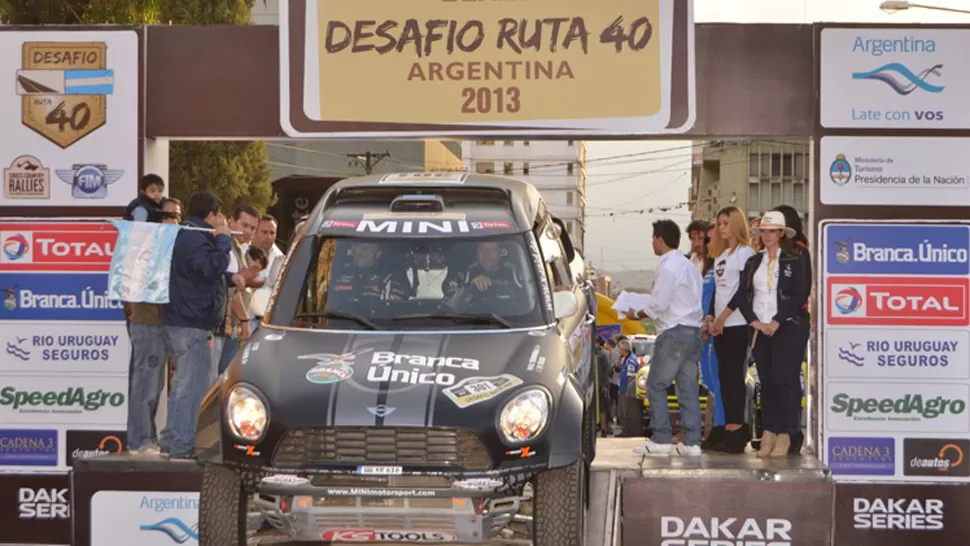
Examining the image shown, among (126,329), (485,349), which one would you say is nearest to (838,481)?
(485,349)

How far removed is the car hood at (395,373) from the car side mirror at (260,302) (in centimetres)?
37

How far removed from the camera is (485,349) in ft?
25.7

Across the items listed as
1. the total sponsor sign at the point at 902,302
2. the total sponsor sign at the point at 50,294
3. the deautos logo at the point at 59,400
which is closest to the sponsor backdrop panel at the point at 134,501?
the deautos logo at the point at 59,400

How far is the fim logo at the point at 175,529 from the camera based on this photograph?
10.1 meters

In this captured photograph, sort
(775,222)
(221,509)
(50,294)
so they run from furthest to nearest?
1. (50,294)
2. (775,222)
3. (221,509)

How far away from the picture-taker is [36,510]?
37.0ft

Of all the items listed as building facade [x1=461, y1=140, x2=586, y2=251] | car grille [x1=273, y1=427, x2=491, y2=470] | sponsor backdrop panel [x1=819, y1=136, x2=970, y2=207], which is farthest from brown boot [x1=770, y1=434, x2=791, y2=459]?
building facade [x1=461, y1=140, x2=586, y2=251]

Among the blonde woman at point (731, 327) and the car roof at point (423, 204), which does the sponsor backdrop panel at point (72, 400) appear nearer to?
the car roof at point (423, 204)

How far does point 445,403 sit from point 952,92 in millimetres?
5655

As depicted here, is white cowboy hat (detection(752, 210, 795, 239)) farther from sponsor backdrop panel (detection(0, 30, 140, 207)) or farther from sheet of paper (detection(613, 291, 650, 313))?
sponsor backdrop panel (detection(0, 30, 140, 207))

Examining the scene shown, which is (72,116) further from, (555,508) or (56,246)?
(555,508)

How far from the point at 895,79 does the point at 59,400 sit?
22.9ft

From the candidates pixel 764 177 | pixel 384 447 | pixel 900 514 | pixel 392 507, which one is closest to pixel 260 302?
pixel 384 447

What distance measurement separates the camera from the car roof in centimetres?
866
